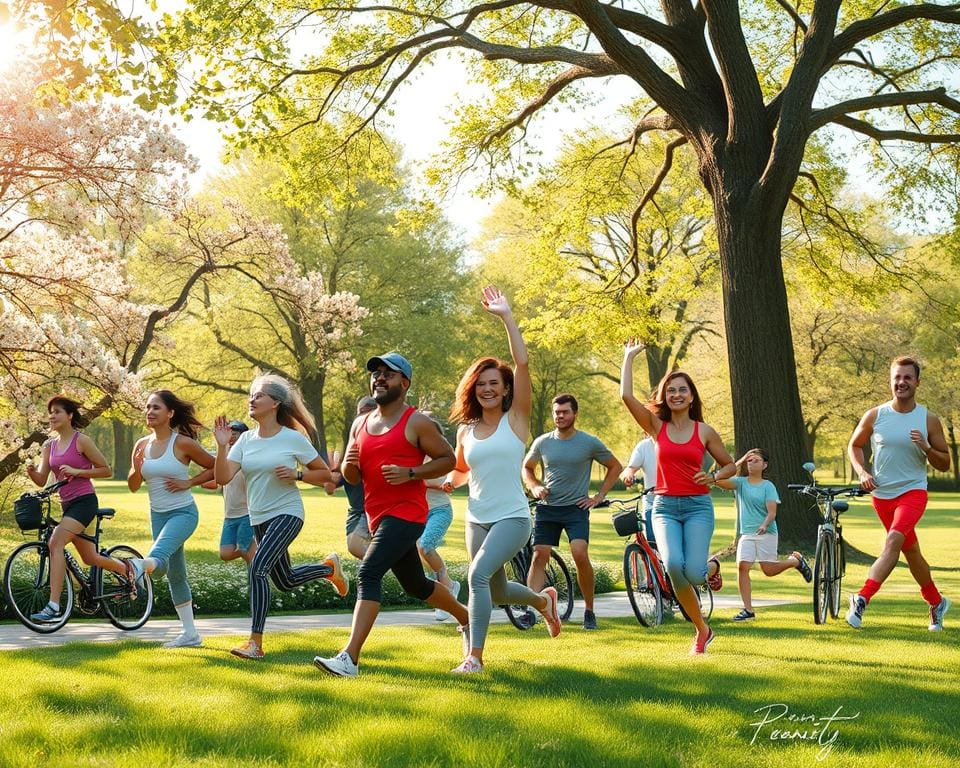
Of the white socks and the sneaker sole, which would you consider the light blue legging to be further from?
the sneaker sole

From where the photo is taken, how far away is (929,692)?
6.58 metres

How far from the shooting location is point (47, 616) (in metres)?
10.1

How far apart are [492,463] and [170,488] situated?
127 inches

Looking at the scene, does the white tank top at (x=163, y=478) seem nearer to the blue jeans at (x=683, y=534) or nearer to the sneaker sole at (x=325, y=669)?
the sneaker sole at (x=325, y=669)

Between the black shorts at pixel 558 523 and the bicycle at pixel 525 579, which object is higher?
the black shorts at pixel 558 523

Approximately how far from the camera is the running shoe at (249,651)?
7.91 meters

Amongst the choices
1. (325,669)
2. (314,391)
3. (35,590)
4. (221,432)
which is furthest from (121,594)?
(314,391)

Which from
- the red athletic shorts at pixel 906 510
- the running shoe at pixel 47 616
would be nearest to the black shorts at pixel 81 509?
the running shoe at pixel 47 616

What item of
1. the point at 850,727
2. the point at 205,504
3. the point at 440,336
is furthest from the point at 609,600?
the point at 440,336

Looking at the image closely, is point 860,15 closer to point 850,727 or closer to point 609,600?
point 609,600

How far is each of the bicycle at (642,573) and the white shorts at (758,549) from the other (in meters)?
0.82

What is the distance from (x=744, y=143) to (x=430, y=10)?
622 cm

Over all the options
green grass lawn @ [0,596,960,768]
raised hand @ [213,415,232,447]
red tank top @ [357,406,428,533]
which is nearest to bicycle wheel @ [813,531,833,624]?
green grass lawn @ [0,596,960,768]

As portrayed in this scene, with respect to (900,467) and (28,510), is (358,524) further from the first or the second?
(900,467)
